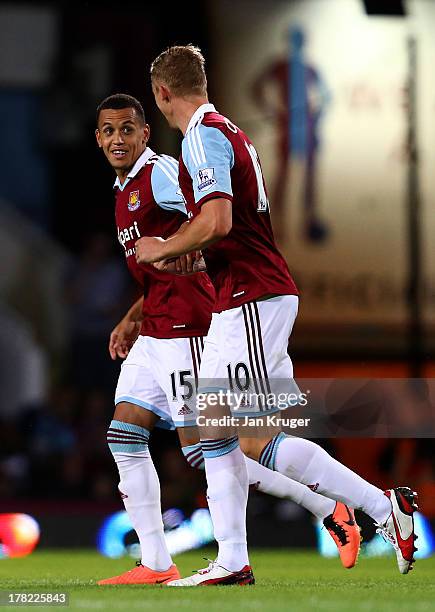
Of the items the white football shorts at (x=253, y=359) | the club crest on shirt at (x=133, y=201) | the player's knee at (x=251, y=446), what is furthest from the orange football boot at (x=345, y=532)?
the club crest on shirt at (x=133, y=201)

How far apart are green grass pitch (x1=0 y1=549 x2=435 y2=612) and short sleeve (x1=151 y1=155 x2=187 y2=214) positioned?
1674mm

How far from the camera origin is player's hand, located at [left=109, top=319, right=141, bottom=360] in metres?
7.14

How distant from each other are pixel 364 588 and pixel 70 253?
9139 mm

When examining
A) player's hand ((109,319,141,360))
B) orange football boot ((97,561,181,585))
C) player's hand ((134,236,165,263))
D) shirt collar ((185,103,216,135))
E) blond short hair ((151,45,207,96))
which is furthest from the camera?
player's hand ((109,319,141,360))

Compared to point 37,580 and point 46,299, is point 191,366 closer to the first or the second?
point 37,580

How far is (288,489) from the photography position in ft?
21.9

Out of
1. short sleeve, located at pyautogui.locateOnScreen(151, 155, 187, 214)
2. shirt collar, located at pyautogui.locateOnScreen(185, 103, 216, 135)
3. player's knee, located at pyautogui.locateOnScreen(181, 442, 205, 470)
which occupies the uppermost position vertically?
shirt collar, located at pyautogui.locateOnScreen(185, 103, 216, 135)

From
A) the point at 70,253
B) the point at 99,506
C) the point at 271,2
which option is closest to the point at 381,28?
the point at 271,2

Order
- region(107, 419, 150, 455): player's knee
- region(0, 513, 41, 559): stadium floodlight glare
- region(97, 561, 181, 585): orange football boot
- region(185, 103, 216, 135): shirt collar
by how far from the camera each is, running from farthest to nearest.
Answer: region(0, 513, 41, 559): stadium floodlight glare → region(107, 419, 150, 455): player's knee → region(97, 561, 181, 585): orange football boot → region(185, 103, 216, 135): shirt collar

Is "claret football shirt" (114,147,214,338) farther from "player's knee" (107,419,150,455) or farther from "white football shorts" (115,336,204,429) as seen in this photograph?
"player's knee" (107,419,150,455)

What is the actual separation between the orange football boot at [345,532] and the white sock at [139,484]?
730 millimetres

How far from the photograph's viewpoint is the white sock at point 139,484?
6.59 meters

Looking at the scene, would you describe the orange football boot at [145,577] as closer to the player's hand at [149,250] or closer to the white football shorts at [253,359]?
the white football shorts at [253,359]

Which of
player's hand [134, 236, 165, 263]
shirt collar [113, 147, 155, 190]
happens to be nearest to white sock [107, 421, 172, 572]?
player's hand [134, 236, 165, 263]
